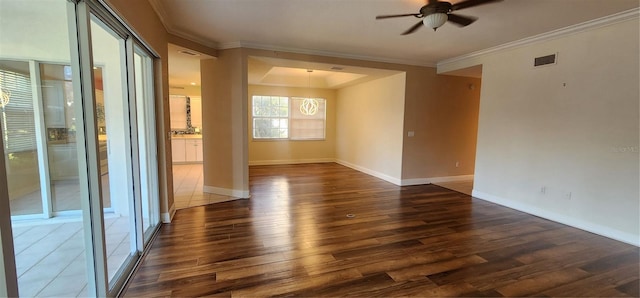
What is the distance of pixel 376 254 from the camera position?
2.71 metres

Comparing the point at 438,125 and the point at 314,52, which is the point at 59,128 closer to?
the point at 314,52

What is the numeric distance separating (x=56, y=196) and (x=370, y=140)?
5.71m

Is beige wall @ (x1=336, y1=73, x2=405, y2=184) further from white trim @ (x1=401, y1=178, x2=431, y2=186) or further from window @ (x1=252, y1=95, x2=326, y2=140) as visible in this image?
window @ (x1=252, y1=95, x2=326, y2=140)

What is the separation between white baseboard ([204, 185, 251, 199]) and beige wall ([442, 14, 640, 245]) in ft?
13.6

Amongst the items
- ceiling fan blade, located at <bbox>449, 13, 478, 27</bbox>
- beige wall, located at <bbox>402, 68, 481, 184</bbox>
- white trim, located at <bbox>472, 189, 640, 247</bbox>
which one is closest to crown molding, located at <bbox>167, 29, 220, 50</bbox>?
ceiling fan blade, located at <bbox>449, 13, 478, 27</bbox>

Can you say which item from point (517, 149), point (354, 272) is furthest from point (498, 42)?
point (354, 272)

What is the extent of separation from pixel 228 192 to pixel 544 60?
5178mm

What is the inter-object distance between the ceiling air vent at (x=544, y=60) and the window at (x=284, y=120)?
18.0 feet

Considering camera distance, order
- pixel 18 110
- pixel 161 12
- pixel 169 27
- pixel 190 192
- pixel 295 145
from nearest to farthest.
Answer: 1. pixel 18 110
2. pixel 161 12
3. pixel 169 27
4. pixel 190 192
5. pixel 295 145

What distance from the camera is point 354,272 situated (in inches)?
94.0

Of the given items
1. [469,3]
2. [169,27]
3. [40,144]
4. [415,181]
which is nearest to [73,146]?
[40,144]

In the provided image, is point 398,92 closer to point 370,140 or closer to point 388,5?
point 370,140

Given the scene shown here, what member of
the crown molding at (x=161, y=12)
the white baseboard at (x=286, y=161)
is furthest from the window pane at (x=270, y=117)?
the crown molding at (x=161, y=12)

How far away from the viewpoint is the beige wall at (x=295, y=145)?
314 inches
